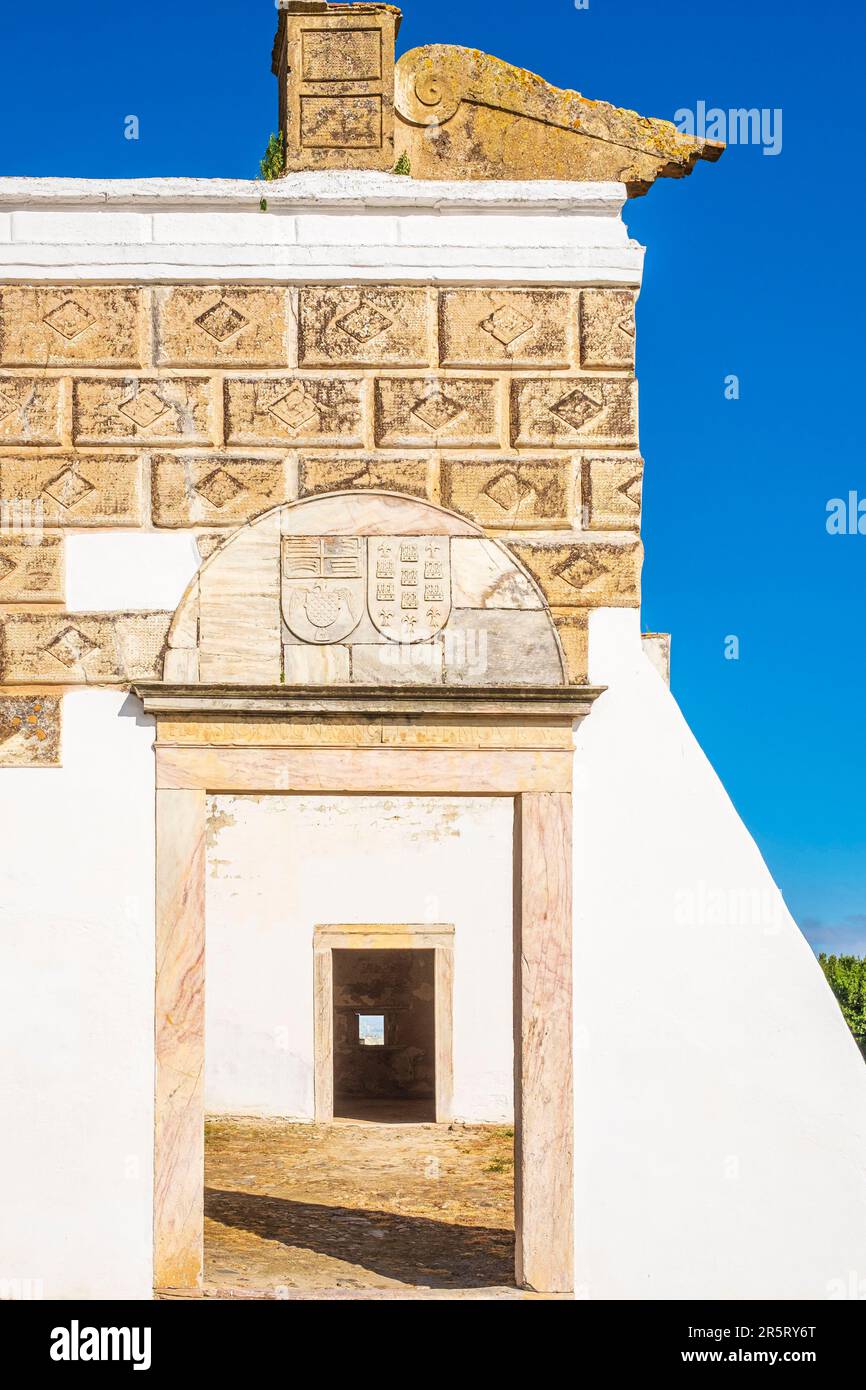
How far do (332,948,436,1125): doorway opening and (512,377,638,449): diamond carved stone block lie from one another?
800 centimetres

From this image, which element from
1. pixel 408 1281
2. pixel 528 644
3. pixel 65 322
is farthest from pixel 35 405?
pixel 408 1281

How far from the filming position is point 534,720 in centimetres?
503

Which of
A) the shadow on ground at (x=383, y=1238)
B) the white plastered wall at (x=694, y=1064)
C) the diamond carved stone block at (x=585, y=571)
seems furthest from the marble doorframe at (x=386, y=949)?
the diamond carved stone block at (x=585, y=571)

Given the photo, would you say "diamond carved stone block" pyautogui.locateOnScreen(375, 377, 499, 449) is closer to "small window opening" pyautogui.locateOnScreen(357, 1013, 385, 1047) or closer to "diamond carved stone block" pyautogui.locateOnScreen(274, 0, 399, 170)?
"diamond carved stone block" pyautogui.locateOnScreen(274, 0, 399, 170)

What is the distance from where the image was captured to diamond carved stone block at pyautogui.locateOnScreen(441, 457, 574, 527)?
202 inches

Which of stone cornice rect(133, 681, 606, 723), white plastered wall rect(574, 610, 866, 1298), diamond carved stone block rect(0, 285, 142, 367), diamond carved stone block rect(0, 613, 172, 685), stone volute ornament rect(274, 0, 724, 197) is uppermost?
stone volute ornament rect(274, 0, 724, 197)

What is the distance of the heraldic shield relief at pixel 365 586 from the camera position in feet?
16.6

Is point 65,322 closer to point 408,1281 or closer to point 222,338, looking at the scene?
point 222,338

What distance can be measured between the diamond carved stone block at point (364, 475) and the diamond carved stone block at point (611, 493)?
58cm

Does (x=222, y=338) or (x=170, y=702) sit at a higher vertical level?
(x=222, y=338)

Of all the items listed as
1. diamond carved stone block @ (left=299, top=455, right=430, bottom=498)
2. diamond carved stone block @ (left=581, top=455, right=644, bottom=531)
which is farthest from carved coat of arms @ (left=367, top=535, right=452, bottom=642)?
diamond carved stone block @ (left=581, top=455, right=644, bottom=531)

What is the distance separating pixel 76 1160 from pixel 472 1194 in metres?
4.01

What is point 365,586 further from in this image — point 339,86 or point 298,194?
point 339,86

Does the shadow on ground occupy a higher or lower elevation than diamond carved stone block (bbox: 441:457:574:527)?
lower
